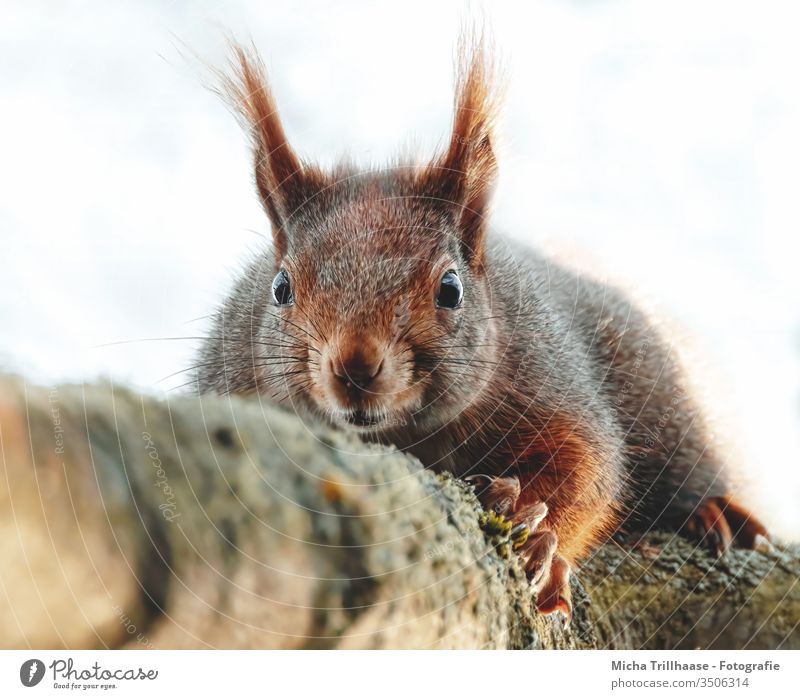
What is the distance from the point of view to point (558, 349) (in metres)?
1.43

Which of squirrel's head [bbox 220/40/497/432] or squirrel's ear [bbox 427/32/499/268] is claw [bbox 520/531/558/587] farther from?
squirrel's ear [bbox 427/32/499/268]

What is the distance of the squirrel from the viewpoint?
103 cm

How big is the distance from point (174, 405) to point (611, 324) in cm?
124

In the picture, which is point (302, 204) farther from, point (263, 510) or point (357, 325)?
point (263, 510)

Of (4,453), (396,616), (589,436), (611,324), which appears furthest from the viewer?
(611,324)

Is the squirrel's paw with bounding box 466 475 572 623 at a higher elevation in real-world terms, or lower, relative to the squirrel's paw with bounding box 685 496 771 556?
lower

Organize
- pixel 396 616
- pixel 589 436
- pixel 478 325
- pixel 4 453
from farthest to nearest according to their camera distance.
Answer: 1. pixel 589 436
2. pixel 478 325
3. pixel 396 616
4. pixel 4 453

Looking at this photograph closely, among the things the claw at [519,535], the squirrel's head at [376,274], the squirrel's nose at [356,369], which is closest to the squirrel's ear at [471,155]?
the squirrel's head at [376,274]

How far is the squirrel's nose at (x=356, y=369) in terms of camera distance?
0.96 m

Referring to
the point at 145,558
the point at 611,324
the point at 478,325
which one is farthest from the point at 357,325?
the point at 611,324
